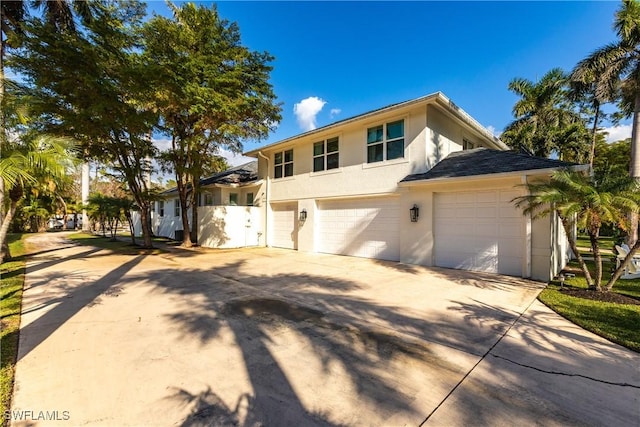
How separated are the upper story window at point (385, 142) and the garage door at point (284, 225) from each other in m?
5.00

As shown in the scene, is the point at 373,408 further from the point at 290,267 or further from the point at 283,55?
the point at 283,55

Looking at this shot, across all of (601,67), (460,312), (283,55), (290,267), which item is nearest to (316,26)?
(283,55)

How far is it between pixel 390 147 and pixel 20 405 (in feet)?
34.6

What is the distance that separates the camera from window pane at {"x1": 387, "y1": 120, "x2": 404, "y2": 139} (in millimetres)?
10289

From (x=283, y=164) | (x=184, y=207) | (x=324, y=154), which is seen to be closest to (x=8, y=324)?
(x=324, y=154)

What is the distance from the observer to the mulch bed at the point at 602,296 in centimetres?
550

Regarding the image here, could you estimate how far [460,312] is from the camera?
16.6ft

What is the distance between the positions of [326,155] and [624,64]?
41.0 ft

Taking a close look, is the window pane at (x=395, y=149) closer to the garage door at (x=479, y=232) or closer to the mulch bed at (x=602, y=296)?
the garage door at (x=479, y=232)

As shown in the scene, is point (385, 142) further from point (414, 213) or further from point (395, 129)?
point (414, 213)

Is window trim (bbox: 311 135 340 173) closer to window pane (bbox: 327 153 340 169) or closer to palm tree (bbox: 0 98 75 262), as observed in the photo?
window pane (bbox: 327 153 340 169)

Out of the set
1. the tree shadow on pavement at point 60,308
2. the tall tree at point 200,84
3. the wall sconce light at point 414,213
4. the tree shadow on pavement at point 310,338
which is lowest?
the tree shadow on pavement at point 310,338

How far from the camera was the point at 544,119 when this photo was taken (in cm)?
2162

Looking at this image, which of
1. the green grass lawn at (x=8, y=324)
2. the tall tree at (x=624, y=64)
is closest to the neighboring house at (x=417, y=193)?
the tall tree at (x=624, y=64)
